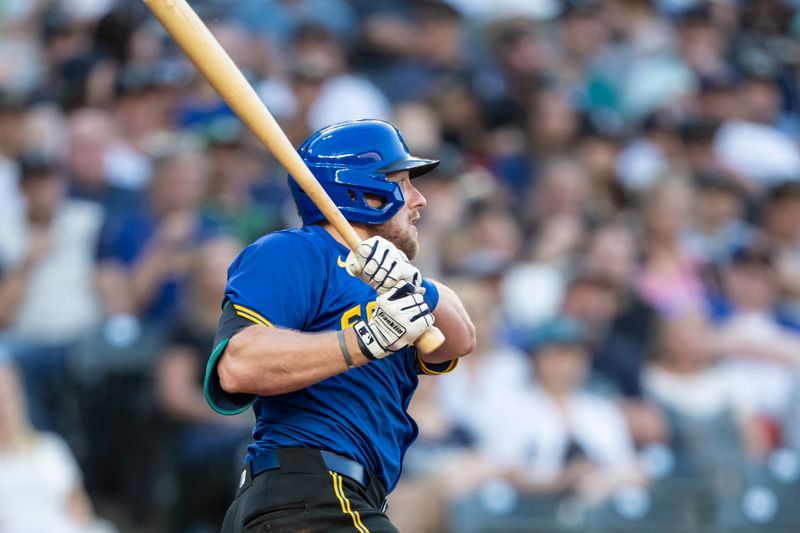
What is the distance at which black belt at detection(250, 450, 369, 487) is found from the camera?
3.71m

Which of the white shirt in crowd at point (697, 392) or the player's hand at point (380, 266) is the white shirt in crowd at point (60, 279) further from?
the player's hand at point (380, 266)

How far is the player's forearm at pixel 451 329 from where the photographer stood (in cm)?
400

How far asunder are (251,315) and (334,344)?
0.26m

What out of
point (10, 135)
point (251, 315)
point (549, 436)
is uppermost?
point (10, 135)

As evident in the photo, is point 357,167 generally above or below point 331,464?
above

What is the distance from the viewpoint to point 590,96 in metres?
11.0

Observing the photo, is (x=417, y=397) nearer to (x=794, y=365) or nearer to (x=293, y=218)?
(x=293, y=218)

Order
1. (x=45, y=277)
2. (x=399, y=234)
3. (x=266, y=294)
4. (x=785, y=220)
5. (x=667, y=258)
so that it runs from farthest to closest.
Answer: (x=785, y=220) < (x=667, y=258) < (x=45, y=277) < (x=399, y=234) < (x=266, y=294)

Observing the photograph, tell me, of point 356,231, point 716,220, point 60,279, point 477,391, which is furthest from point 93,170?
point 716,220

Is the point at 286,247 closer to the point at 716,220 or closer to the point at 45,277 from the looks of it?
the point at 45,277

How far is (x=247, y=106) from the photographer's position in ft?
12.6

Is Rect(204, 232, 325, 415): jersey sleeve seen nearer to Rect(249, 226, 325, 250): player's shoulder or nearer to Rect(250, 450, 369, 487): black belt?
Rect(249, 226, 325, 250): player's shoulder

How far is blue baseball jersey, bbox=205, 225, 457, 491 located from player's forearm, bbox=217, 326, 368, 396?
52mm

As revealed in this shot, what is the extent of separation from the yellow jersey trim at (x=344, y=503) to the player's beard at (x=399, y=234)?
788 mm
